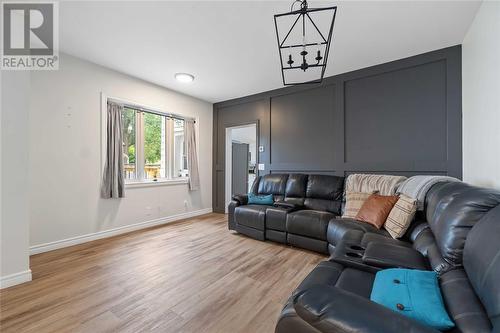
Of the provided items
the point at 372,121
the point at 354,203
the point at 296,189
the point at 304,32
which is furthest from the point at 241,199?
the point at 304,32

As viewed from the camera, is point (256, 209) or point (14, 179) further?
point (256, 209)

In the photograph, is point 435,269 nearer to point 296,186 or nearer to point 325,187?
point 325,187

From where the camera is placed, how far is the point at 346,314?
2.51 feet

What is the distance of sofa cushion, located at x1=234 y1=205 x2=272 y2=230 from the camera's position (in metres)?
3.44

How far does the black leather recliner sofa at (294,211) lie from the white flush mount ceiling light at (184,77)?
7.56 feet

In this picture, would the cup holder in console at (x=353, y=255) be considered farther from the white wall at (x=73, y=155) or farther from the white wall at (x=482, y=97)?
the white wall at (x=73, y=155)

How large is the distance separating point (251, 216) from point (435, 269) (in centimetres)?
247

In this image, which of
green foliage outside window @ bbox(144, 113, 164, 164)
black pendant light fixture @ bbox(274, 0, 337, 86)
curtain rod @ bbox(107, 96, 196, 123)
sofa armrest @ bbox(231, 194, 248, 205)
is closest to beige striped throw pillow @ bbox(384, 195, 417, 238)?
black pendant light fixture @ bbox(274, 0, 337, 86)

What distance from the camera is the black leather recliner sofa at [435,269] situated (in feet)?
2.51

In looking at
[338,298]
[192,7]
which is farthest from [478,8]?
[338,298]

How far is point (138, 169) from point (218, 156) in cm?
Answer: 195

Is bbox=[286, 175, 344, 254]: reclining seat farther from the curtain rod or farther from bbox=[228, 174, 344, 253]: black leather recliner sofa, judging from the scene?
the curtain rod

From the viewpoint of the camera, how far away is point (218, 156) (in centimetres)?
557

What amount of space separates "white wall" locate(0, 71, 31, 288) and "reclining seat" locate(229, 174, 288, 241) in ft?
8.37
